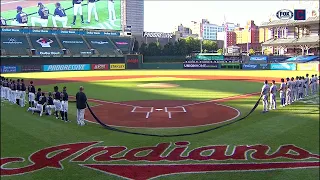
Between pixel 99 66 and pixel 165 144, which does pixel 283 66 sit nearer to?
pixel 99 66

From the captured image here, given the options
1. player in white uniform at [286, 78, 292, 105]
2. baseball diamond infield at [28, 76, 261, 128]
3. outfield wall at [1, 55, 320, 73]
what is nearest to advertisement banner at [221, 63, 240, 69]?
outfield wall at [1, 55, 320, 73]

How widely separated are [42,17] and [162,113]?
56.8 metres

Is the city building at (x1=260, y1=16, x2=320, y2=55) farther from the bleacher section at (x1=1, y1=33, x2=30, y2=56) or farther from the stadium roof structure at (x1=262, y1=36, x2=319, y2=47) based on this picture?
the bleacher section at (x1=1, y1=33, x2=30, y2=56)

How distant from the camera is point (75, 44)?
239 feet

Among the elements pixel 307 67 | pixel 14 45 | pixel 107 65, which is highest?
pixel 14 45

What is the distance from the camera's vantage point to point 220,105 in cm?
2119

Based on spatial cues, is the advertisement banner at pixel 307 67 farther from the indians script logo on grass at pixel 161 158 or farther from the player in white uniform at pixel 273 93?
the indians script logo on grass at pixel 161 158

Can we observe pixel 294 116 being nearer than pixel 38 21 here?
Yes

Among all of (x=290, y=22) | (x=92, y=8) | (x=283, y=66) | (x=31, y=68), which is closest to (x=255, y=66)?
(x=283, y=66)

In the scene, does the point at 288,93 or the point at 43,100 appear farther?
the point at 288,93

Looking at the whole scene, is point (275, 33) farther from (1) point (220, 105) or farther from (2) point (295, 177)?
(2) point (295, 177)

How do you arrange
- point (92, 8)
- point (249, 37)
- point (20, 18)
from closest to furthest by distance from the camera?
point (20, 18), point (92, 8), point (249, 37)

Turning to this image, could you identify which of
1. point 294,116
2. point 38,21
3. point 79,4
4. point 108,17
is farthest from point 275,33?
point 294,116

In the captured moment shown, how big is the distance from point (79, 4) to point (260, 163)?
66.6 m
